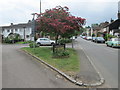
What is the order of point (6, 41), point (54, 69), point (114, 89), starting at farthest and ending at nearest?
point (6, 41) < point (54, 69) < point (114, 89)

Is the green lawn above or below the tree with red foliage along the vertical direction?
below

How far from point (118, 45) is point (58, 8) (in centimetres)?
1149

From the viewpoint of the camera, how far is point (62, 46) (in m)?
10.9

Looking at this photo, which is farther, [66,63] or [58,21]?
[58,21]

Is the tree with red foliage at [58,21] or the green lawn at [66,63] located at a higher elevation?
the tree with red foliage at [58,21]

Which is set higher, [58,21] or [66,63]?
[58,21]

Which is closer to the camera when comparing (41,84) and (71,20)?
(41,84)

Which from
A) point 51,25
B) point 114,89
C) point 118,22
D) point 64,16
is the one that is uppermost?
point 118,22

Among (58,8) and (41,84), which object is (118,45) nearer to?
(58,8)

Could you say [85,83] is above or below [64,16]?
below

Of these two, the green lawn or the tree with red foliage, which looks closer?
the green lawn

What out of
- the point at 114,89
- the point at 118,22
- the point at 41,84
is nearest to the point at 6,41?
the point at 41,84

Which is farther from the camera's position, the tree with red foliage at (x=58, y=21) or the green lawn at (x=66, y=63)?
the tree with red foliage at (x=58, y=21)

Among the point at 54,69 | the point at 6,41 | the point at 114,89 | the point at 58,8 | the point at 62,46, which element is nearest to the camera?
the point at 114,89
